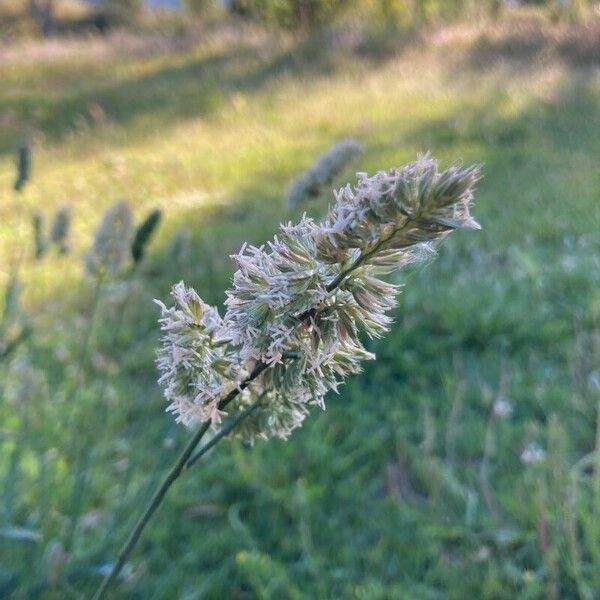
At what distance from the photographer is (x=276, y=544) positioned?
1931 mm

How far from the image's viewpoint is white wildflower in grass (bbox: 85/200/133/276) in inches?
68.1

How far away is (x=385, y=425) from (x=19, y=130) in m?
7.11

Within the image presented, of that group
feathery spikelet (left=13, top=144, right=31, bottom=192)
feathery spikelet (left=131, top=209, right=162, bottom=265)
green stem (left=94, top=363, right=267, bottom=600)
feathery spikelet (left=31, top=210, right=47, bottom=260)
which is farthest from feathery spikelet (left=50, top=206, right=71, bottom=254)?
green stem (left=94, top=363, right=267, bottom=600)

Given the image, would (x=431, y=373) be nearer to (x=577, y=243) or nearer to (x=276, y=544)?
(x=276, y=544)

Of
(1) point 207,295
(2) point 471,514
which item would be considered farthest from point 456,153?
(2) point 471,514

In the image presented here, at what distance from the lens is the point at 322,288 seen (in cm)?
62

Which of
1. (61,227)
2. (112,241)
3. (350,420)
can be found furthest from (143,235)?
(350,420)

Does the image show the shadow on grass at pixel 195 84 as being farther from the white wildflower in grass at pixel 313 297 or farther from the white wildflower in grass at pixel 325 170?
the white wildflower in grass at pixel 313 297

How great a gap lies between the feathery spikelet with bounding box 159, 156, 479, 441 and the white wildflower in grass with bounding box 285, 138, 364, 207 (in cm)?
104

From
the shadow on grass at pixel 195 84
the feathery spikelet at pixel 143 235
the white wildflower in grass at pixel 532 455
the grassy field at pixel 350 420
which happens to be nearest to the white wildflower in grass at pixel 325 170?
the feathery spikelet at pixel 143 235

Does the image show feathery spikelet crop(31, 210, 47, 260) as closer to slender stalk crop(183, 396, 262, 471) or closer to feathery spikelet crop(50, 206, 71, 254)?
feathery spikelet crop(50, 206, 71, 254)

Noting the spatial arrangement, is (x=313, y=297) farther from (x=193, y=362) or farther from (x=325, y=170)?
(x=325, y=170)

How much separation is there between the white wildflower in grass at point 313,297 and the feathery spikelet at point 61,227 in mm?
1390

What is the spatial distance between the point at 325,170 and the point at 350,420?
102cm
